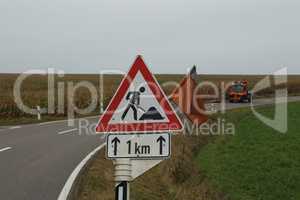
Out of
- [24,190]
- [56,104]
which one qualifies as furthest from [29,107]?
[24,190]

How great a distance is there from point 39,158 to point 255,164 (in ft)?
20.0

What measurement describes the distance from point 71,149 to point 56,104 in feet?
58.3

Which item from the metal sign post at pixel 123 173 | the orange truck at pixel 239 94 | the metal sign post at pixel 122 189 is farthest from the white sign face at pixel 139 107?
the orange truck at pixel 239 94

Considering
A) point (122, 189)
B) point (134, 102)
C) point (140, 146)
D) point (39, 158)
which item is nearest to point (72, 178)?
point (39, 158)

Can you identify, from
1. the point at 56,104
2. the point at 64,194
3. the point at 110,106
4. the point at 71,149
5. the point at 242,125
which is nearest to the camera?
the point at 110,106

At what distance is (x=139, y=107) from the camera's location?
217 inches

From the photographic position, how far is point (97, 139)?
59.2 feet

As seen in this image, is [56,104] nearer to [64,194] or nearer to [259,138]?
[259,138]

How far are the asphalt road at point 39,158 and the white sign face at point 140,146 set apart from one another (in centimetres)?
370

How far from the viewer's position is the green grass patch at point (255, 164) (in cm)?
1200

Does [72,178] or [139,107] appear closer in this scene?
[139,107]

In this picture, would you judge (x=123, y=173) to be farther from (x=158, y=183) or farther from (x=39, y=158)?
(x=39, y=158)

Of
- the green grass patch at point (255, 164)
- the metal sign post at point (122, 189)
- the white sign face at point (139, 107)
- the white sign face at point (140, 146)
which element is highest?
the white sign face at point (139, 107)

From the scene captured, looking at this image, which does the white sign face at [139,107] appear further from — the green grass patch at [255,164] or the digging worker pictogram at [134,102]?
the green grass patch at [255,164]
